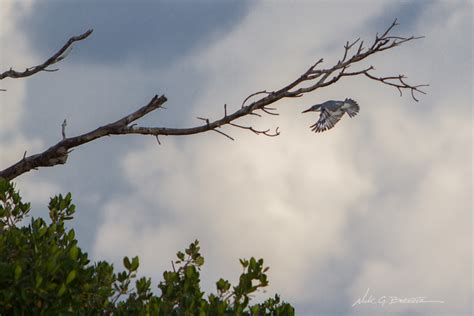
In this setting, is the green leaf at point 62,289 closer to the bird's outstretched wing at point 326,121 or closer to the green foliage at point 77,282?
the green foliage at point 77,282

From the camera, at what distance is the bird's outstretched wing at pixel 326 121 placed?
42.2 feet

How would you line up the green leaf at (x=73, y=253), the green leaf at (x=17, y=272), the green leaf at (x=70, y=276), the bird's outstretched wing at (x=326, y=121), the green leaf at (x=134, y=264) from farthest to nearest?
the bird's outstretched wing at (x=326, y=121), the green leaf at (x=134, y=264), the green leaf at (x=73, y=253), the green leaf at (x=70, y=276), the green leaf at (x=17, y=272)

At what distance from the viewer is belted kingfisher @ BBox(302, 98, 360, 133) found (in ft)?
42.3

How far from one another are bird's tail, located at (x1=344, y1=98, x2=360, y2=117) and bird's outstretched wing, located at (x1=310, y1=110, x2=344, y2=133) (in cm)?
13

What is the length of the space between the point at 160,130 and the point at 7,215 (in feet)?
10.2

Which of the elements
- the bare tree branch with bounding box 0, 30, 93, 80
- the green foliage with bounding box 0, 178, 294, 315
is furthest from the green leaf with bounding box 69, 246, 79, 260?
the bare tree branch with bounding box 0, 30, 93, 80

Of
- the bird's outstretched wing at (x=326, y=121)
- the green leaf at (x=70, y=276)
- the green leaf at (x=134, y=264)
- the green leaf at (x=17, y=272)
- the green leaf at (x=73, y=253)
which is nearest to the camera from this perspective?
the green leaf at (x=17, y=272)

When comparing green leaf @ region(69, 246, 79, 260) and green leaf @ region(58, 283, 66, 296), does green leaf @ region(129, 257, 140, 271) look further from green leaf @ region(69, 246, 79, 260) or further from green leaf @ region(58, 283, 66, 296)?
green leaf @ region(58, 283, 66, 296)

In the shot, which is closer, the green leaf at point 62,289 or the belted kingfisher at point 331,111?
the green leaf at point 62,289

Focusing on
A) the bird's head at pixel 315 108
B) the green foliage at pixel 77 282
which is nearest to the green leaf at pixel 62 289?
the green foliage at pixel 77 282

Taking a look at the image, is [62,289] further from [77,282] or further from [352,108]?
[352,108]

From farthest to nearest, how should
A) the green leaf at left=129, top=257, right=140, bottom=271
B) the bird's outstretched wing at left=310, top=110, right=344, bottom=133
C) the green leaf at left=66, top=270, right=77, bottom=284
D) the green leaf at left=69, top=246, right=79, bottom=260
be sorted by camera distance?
1. the bird's outstretched wing at left=310, top=110, right=344, bottom=133
2. the green leaf at left=129, top=257, right=140, bottom=271
3. the green leaf at left=69, top=246, right=79, bottom=260
4. the green leaf at left=66, top=270, right=77, bottom=284

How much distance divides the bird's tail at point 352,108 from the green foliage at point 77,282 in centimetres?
389

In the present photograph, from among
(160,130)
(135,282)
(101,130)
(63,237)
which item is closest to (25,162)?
(101,130)
